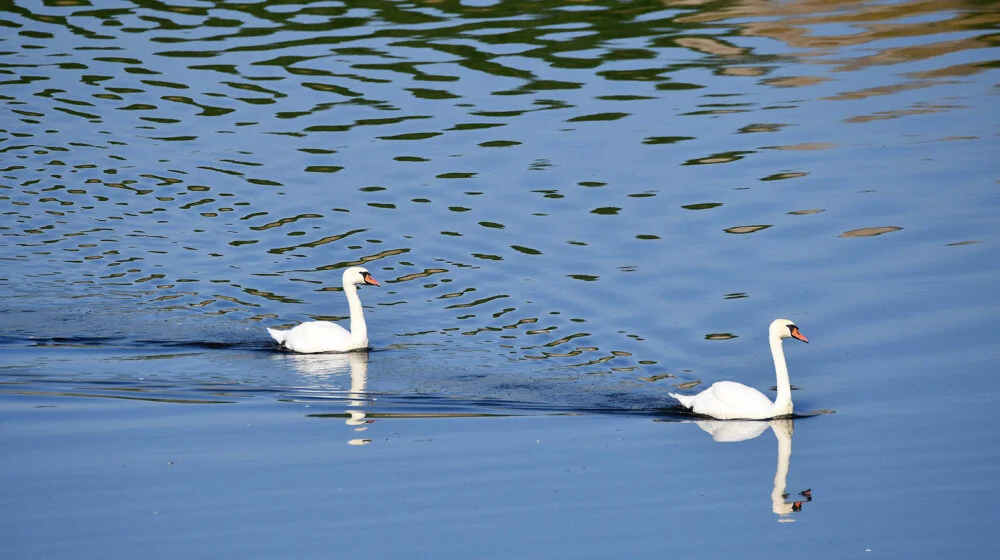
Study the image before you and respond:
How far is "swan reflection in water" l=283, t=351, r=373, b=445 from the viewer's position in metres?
16.0

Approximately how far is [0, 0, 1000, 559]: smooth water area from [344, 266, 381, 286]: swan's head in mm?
748

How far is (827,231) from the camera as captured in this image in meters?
21.2

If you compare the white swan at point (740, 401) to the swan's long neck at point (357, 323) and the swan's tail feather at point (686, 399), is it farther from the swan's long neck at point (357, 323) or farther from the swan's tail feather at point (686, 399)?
the swan's long neck at point (357, 323)

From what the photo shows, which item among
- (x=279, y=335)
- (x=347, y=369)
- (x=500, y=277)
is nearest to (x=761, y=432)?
(x=347, y=369)

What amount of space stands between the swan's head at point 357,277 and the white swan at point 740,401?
5054mm

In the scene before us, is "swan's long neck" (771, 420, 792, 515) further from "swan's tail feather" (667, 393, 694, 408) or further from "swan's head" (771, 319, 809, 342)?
"swan's head" (771, 319, 809, 342)

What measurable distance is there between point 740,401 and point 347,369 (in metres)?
5.03

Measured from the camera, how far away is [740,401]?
15125 mm

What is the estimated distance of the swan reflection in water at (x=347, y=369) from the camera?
52.5 ft

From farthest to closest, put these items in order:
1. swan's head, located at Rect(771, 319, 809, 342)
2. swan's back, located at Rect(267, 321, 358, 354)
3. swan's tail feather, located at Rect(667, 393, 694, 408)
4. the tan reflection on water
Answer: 1. the tan reflection on water
2. swan's back, located at Rect(267, 321, 358, 354)
3. swan's head, located at Rect(771, 319, 809, 342)
4. swan's tail feather, located at Rect(667, 393, 694, 408)

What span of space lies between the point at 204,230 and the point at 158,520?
10.7 meters

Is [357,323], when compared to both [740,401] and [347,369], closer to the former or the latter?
[347,369]

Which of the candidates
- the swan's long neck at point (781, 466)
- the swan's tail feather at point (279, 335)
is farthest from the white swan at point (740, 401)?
the swan's tail feather at point (279, 335)

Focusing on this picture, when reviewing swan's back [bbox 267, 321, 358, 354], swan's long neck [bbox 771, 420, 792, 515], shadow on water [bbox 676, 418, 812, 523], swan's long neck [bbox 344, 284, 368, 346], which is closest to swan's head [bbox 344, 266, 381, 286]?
swan's long neck [bbox 344, 284, 368, 346]
